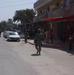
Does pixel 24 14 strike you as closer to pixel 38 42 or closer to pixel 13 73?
pixel 38 42

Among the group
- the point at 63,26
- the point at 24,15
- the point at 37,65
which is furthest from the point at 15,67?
the point at 24,15

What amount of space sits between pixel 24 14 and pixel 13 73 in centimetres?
11216

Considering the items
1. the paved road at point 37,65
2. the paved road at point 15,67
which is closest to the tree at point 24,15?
the paved road at point 37,65

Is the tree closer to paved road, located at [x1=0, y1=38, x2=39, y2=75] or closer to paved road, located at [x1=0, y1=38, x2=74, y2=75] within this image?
paved road, located at [x1=0, y1=38, x2=74, y2=75]

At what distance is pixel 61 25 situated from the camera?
43781mm

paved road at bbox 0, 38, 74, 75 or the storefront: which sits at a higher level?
the storefront

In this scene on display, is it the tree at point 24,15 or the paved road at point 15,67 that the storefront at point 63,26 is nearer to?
the paved road at point 15,67

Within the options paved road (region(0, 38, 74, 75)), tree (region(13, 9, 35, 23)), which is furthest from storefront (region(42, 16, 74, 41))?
tree (region(13, 9, 35, 23))

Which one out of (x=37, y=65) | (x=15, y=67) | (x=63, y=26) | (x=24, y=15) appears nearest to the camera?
(x=15, y=67)

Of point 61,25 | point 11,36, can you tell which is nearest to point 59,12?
point 61,25

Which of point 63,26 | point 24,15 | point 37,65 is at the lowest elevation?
point 37,65

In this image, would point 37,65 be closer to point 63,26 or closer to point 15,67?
point 15,67

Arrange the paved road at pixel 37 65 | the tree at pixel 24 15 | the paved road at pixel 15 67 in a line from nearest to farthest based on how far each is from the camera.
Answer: the paved road at pixel 15 67 → the paved road at pixel 37 65 → the tree at pixel 24 15

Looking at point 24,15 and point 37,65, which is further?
point 24,15
